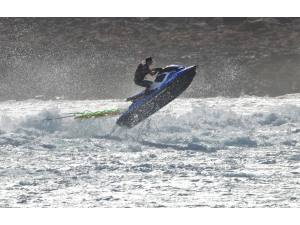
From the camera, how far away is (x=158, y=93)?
1592 cm

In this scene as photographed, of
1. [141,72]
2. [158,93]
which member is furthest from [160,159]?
[158,93]

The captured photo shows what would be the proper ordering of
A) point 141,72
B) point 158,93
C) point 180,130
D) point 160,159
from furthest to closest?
1. point 180,130
2. point 158,93
3. point 141,72
4. point 160,159

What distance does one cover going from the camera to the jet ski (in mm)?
15836

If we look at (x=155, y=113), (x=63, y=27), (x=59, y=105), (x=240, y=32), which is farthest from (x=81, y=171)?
(x=63, y=27)

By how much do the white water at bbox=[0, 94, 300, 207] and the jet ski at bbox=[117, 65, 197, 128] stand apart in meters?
0.22

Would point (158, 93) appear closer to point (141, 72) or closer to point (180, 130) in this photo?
point (180, 130)

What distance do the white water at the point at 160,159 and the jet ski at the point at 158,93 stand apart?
0.22m

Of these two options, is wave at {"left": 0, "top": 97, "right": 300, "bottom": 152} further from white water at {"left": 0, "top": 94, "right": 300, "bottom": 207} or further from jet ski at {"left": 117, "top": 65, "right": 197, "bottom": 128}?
jet ski at {"left": 117, "top": 65, "right": 197, "bottom": 128}

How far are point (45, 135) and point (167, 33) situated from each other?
32.9 ft

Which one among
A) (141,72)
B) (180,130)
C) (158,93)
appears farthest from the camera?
(180,130)

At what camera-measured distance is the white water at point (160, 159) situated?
1102cm

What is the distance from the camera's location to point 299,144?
14.7 metres

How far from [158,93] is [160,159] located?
96.0 inches

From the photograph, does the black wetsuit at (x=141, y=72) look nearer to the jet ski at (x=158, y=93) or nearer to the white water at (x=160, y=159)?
the jet ski at (x=158, y=93)
